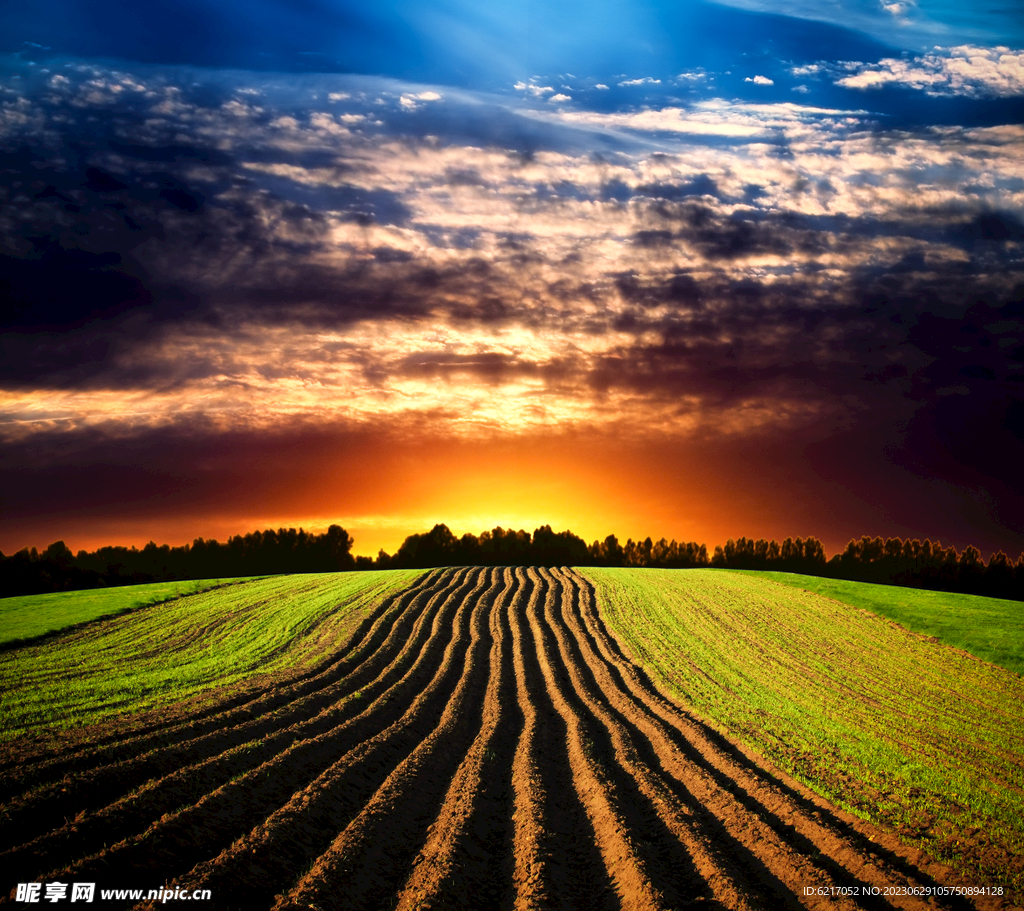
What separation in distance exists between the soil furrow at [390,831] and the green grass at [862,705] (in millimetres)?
7421

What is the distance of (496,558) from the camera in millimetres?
80812

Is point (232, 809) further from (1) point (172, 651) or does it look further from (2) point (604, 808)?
(1) point (172, 651)

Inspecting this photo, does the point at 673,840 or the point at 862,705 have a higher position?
the point at 673,840

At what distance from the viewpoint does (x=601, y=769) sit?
12.1 metres

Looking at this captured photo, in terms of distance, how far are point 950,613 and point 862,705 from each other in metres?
18.7

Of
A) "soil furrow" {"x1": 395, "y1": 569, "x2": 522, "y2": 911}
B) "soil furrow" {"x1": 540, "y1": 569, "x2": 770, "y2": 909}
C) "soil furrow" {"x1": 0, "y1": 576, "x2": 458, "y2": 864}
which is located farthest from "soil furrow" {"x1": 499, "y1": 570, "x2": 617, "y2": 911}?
"soil furrow" {"x1": 0, "y1": 576, "x2": 458, "y2": 864}

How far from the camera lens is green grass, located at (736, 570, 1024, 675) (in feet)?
81.5

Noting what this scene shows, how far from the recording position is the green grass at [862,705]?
35.8 feet

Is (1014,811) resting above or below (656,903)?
below

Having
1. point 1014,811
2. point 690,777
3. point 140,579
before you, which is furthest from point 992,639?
point 140,579

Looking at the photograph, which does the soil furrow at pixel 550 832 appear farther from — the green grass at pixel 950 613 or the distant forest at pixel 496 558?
the distant forest at pixel 496 558

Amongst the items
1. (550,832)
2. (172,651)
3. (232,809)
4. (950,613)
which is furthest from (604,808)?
(950,613)

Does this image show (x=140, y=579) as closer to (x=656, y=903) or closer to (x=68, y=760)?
(x=68, y=760)

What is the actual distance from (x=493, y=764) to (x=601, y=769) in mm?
2320
